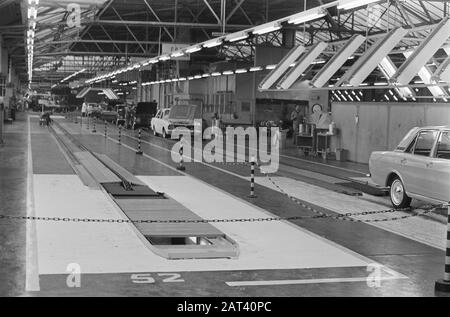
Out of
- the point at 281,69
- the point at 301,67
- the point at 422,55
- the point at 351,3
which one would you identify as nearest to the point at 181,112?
the point at 281,69

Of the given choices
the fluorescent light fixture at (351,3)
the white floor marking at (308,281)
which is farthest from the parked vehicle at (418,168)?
the white floor marking at (308,281)

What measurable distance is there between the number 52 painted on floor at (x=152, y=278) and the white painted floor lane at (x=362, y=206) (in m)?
4.37

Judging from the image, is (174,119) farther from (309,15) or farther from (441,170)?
(441,170)

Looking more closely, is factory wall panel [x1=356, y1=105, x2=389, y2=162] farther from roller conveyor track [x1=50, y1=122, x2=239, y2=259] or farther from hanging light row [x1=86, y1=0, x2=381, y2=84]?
roller conveyor track [x1=50, y1=122, x2=239, y2=259]

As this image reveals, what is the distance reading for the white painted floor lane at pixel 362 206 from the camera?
10.6 metres

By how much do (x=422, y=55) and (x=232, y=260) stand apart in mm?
9240

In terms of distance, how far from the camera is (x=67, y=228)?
10016mm

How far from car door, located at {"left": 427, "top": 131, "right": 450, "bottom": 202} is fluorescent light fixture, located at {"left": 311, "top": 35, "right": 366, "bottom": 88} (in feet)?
21.8

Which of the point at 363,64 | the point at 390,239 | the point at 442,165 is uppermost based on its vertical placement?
the point at 363,64

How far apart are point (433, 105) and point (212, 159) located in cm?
806

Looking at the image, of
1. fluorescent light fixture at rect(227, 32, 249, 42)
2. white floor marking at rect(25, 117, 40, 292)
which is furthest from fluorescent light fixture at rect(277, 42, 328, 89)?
white floor marking at rect(25, 117, 40, 292)
